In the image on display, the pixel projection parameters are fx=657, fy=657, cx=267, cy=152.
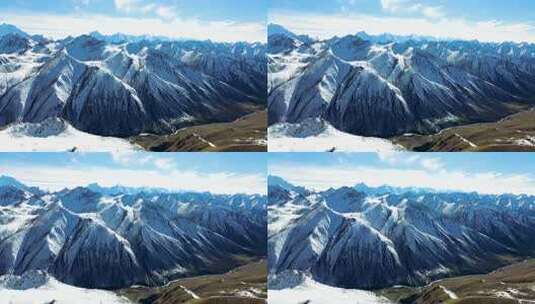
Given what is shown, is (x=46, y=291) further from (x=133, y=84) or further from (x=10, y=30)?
(x=10, y=30)

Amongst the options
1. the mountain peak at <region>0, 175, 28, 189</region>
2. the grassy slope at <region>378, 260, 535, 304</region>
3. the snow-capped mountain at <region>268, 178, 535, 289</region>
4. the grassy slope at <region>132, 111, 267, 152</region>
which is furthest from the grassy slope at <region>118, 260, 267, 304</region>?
the mountain peak at <region>0, 175, 28, 189</region>

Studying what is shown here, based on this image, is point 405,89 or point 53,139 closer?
point 53,139

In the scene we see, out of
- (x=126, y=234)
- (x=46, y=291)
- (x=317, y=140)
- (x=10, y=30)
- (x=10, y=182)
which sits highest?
(x=10, y=30)

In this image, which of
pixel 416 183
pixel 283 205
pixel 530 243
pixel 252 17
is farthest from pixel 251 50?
pixel 530 243

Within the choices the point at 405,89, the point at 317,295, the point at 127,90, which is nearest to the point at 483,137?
the point at 405,89

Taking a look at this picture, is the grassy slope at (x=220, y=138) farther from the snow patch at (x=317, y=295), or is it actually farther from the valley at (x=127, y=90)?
the snow patch at (x=317, y=295)

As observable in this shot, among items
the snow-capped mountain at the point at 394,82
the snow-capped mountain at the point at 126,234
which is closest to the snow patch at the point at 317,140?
the snow-capped mountain at the point at 394,82
